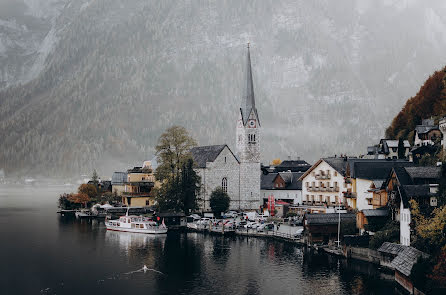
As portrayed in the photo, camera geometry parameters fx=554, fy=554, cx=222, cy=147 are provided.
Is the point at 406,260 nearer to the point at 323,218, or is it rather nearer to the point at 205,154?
the point at 323,218

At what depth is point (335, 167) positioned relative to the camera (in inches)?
3826

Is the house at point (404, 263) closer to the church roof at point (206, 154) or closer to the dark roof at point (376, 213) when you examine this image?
the dark roof at point (376, 213)

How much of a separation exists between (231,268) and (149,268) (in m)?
9.09

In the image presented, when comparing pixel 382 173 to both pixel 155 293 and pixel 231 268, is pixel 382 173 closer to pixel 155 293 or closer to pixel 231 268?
pixel 231 268

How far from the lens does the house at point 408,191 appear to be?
195 feet

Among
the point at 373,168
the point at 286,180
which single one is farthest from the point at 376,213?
the point at 286,180

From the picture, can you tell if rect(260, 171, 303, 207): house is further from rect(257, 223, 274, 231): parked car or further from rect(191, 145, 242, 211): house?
rect(257, 223, 274, 231): parked car

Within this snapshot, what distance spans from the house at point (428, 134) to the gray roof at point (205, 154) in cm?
3832

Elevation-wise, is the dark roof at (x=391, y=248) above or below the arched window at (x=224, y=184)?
below

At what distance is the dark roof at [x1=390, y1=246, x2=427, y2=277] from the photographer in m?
50.0

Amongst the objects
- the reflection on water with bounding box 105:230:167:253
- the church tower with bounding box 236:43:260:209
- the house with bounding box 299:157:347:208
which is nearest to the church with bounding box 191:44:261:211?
the church tower with bounding box 236:43:260:209

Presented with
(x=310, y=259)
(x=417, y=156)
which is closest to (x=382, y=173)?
(x=417, y=156)

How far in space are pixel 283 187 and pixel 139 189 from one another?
1330 inches

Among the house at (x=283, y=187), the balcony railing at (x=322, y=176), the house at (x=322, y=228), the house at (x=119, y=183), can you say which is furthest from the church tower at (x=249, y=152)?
the house at (x=322, y=228)
